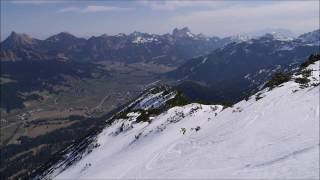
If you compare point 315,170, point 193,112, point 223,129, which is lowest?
point 193,112

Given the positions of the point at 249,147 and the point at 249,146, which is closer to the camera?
the point at 249,147

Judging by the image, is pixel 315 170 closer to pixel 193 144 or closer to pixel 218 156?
pixel 218 156

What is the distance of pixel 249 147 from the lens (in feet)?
98.1

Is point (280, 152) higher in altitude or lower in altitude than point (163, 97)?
higher

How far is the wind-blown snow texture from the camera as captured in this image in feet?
82.4

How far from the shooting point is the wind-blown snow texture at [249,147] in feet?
82.4

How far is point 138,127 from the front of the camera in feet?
228

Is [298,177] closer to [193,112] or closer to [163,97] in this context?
[193,112]

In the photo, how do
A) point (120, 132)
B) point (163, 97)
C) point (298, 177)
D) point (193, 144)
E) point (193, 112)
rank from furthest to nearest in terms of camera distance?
point (163, 97) < point (120, 132) < point (193, 112) < point (193, 144) < point (298, 177)

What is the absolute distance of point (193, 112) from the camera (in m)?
57.2

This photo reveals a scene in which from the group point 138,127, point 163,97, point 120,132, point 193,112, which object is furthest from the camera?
point 163,97

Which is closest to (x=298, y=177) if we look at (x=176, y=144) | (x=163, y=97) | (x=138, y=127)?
(x=176, y=144)

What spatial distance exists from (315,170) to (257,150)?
6.48 meters

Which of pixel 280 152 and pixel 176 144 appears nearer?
pixel 280 152
